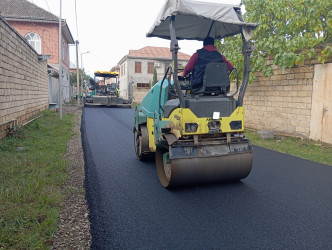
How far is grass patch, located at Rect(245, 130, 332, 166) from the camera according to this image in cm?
644

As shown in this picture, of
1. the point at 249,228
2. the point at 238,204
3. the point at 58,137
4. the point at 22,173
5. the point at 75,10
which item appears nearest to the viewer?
the point at 249,228

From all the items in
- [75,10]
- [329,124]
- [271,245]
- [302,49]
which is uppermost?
[75,10]

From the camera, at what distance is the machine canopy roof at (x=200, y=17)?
3.91 m

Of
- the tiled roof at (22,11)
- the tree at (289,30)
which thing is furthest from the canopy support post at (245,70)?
the tiled roof at (22,11)

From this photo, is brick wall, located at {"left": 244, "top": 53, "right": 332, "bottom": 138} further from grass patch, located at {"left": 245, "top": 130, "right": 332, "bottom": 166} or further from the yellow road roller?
the yellow road roller

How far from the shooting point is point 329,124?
748 cm

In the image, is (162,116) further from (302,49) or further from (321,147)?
(302,49)

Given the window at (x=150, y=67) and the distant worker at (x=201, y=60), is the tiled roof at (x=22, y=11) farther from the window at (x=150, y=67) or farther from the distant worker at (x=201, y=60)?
the distant worker at (x=201, y=60)

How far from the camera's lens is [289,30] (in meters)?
8.15

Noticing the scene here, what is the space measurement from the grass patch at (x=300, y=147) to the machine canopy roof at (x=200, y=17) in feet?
11.1

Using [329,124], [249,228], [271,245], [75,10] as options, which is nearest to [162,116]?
[249,228]

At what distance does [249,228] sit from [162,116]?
2269 millimetres

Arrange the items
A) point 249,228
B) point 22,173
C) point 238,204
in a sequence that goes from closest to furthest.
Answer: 1. point 249,228
2. point 238,204
3. point 22,173

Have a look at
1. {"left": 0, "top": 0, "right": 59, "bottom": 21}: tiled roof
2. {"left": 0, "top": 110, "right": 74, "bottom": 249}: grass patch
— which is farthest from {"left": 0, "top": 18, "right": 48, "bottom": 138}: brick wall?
{"left": 0, "top": 0, "right": 59, "bottom": 21}: tiled roof
